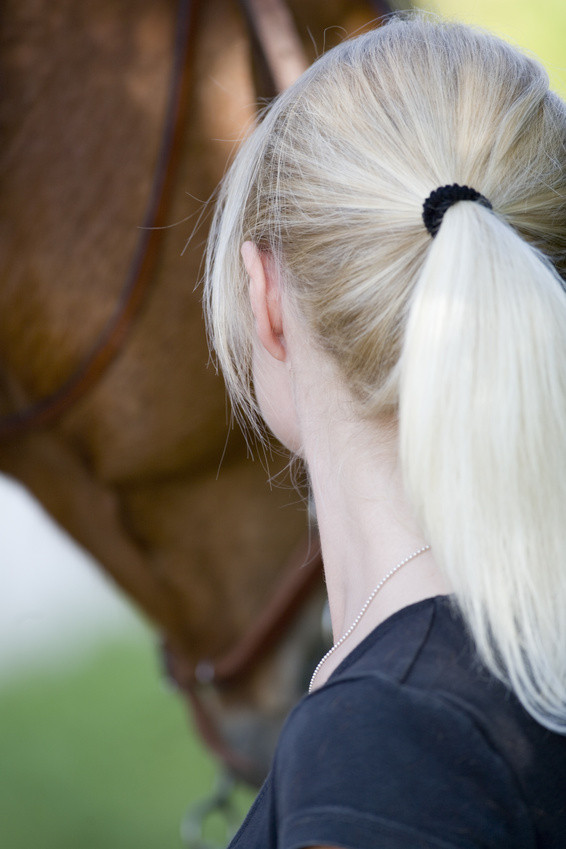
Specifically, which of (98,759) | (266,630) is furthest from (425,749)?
(98,759)

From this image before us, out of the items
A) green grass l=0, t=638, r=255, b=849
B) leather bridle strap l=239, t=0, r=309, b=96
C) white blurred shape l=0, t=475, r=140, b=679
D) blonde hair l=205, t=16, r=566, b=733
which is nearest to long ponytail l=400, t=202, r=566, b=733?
blonde hair l=205, t=16, r=566, b=733

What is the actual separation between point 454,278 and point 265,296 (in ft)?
0.53

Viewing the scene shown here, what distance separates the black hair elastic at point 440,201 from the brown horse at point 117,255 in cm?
55

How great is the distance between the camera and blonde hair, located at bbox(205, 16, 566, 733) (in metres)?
0.41

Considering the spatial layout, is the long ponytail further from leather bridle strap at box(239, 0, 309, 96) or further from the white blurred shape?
the white blurred shape

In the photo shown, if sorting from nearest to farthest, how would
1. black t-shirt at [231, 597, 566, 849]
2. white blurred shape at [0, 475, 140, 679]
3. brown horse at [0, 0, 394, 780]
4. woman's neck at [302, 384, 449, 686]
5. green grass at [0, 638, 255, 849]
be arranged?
black t-shirt at [231, 597, 566, 849] → woman's neck at [302, 384, 449, 686] → brown horse at [0, 0, 394, 780] → green grass at [0, 638, 255, 849] → white blurred shape at [0, 475, 140, 679]

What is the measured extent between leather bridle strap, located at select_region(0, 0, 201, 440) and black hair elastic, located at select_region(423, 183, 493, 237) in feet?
2.04

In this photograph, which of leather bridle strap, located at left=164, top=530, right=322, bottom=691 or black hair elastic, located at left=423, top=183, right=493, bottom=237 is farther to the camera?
leather bridle strap, located at left=164, top=530, right=322, bottom=691

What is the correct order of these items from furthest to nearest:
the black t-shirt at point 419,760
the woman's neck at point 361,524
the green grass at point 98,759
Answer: the green grass at point 98,759
the woman's neck at point 361,524
the black t-shirt at point 419,760

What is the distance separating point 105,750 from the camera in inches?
102

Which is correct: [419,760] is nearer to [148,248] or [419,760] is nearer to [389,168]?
[389,168]

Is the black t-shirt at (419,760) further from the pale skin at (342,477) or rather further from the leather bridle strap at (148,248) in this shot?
the leather bridle strap at (148,248)

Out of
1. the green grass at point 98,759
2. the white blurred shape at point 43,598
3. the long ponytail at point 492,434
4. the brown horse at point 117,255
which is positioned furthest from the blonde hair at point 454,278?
the white blurred shape at point 43,598

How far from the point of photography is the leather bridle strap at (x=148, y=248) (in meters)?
1.03
